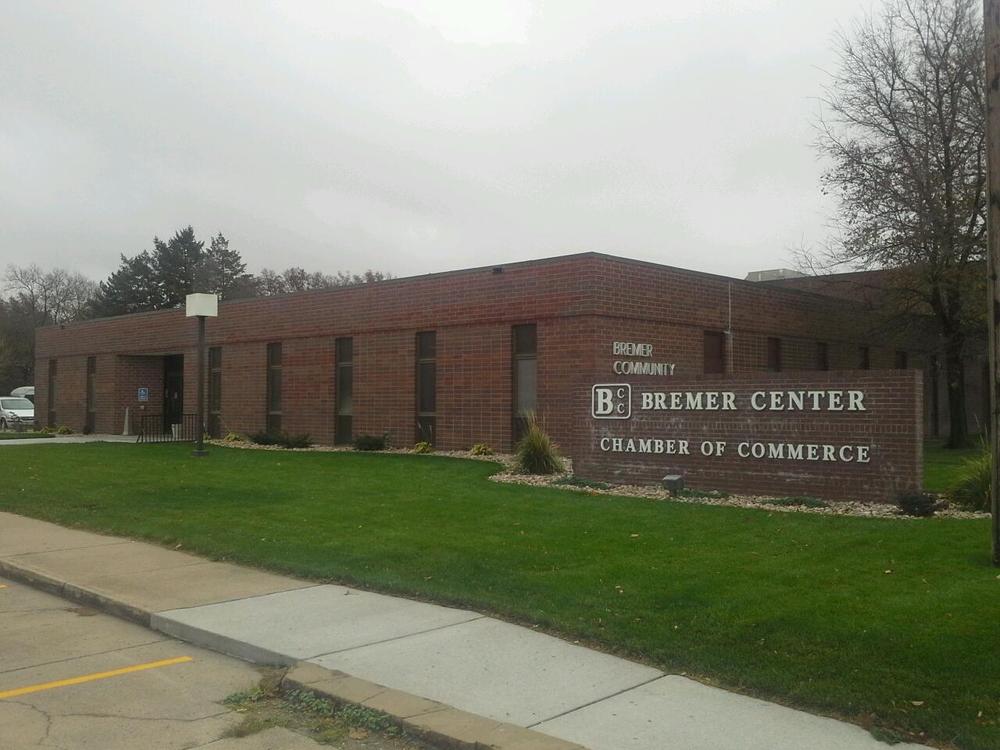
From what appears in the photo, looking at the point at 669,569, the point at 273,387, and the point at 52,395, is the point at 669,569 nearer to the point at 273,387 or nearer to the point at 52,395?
the point at 273,387

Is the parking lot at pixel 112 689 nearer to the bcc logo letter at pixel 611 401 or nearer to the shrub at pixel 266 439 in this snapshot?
the bcc logo letter at pixel 611 401

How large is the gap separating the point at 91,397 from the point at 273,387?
12.3 metres

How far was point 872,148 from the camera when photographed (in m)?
25.2

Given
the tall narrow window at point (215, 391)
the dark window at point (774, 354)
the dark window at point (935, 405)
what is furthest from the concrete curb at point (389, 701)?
the dark window at point (935, 405)

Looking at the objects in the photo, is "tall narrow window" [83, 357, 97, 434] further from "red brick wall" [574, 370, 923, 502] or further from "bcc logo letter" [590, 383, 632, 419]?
"bcc logo letter" [590, 383, 632, 419]

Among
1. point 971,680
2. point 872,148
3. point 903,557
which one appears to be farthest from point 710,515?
point 872,148

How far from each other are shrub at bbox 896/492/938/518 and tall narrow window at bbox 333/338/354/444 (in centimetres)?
1700

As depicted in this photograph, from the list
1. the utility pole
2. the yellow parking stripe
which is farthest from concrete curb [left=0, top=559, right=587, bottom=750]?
the utility pole

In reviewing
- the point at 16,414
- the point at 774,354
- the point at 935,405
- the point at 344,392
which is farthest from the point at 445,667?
the point at 16,414

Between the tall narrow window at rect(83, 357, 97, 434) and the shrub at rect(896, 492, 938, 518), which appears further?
the tall narrow window at rect(83, 357, 97, 434)

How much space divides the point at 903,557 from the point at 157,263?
265ft

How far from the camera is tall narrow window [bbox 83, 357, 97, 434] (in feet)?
119

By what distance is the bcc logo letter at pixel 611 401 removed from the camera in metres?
15.2

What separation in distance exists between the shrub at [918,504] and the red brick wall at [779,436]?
0.49 m
